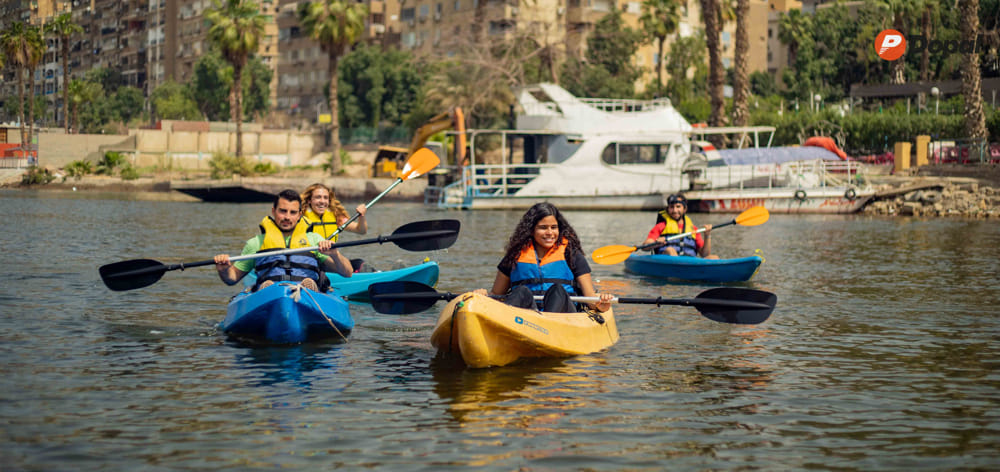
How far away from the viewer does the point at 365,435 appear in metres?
7.74

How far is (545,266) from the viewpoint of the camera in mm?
10594

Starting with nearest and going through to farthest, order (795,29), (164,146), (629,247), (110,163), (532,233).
A: (532,233)
(629,247)
(110,163)
(795,29)
(164,146)

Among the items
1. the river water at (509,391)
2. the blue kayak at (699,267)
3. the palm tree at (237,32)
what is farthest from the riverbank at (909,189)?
the blue kayak at (699,267)

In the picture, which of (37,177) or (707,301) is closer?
(707,301)

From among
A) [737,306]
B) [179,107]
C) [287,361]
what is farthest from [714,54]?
[179,107]

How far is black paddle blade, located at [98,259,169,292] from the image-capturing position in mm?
12375

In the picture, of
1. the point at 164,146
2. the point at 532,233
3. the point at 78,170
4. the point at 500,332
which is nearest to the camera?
the point at 500,332

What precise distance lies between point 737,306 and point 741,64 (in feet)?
118

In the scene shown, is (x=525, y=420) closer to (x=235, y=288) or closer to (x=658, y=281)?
(x=235, y=288)

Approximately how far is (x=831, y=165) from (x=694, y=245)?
97.3 ft

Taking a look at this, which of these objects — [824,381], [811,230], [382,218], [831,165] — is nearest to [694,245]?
[824,381]

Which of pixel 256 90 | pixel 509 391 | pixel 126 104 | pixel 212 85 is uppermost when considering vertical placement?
pixel 212 85

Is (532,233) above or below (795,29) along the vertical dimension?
below

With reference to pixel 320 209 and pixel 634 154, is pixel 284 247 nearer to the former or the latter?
pixel 320 209
